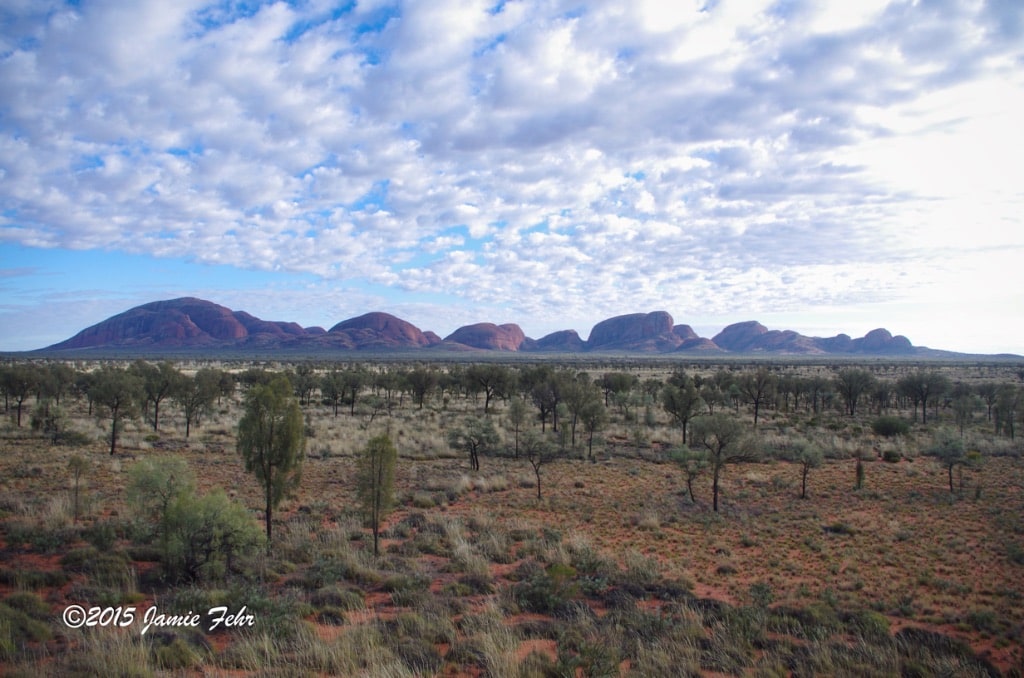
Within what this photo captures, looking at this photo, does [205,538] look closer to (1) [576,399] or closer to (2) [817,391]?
(1) [576,399]

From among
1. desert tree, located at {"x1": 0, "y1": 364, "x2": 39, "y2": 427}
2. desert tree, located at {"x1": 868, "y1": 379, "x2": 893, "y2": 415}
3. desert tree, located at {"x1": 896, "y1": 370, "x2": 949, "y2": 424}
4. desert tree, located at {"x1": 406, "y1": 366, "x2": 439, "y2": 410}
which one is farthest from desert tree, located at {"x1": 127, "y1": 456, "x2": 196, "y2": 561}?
desert tree, located at {"x1": 896, "y1": 370, "x2": 949, "y2": 424}

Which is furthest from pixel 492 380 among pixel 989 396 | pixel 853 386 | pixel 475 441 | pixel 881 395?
pixel 989 396

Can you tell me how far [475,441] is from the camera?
26.7 m

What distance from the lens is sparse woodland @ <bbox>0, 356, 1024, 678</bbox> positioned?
7.80 metres

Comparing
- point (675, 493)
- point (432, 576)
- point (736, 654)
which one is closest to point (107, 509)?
point (432, 576)

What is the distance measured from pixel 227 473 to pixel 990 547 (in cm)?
2633

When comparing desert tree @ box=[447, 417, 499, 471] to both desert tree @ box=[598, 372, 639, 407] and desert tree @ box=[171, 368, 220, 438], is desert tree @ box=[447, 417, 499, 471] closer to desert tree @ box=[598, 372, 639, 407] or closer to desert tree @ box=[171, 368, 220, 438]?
desert tree @ box=[171, 368, 220, 438]

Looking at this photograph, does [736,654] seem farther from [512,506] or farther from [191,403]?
[191,403]

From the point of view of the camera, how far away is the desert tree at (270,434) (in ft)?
44.4

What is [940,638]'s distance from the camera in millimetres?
9109

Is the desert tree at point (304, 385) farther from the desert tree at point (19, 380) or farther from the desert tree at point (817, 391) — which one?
the desert tree at point (817, 391)

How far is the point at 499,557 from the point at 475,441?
13.1 meters

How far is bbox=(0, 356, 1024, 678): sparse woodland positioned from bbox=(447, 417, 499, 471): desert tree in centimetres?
35

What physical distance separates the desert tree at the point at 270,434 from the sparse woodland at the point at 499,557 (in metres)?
0.08
